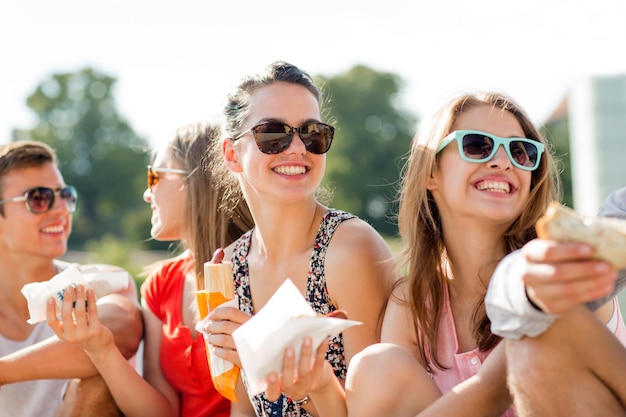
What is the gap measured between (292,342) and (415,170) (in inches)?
51.3

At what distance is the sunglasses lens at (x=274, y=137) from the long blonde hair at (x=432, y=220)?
60cm

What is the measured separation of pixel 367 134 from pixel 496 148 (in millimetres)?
64525

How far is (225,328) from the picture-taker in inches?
115

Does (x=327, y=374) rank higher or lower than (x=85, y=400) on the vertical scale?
higher

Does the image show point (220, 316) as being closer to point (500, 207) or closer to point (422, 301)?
point (422, 301)

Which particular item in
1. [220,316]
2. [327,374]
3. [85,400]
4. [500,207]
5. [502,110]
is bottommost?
[85,400]

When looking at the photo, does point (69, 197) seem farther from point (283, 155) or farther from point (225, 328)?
point (225, 328)

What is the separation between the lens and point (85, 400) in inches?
153

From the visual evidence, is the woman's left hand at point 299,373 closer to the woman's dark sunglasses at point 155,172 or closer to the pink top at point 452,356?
the pink top at point 452,356

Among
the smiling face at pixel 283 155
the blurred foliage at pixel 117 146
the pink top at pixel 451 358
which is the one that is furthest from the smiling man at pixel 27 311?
the blurred foliage at pixel 117 146

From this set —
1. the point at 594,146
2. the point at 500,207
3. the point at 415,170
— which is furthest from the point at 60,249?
the point at 594,146

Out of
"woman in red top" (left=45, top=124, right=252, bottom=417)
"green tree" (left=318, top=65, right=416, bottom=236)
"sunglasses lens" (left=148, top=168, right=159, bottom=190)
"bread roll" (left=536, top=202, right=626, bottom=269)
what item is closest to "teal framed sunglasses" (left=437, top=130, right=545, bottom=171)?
"bread roll" (left=536, top=202, right=626, bottom=269)

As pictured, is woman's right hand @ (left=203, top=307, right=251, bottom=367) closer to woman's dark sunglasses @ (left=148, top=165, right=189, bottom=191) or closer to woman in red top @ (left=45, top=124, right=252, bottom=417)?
woman in red top @ (left=45, top=124, right=252, bottom=417)

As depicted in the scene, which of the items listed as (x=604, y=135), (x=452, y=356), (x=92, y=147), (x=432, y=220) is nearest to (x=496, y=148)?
(x=432, y=220)
